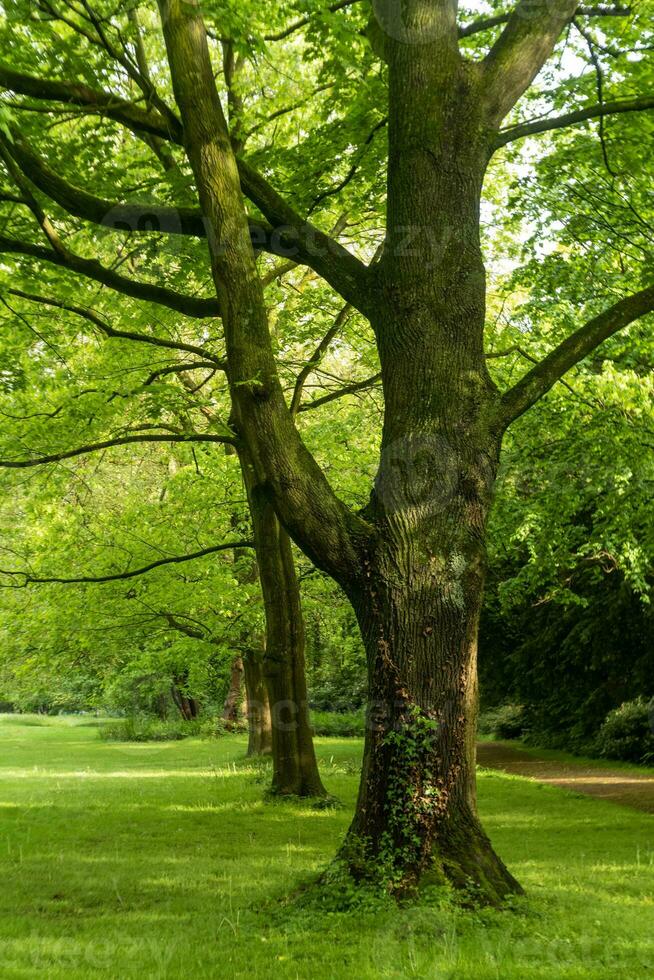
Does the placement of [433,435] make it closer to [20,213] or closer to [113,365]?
[20,213]

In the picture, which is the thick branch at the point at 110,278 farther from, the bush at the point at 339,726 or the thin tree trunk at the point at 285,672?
the bush at the point at 339,726

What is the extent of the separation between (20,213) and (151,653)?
14213 mm

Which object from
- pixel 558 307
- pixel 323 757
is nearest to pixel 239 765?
pixel 323 757

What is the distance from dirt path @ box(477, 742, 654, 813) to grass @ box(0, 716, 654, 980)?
0.90m

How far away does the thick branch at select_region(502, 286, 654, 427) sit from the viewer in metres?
7.34

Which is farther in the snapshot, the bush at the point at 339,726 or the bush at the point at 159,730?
the bush at the point at 159,730

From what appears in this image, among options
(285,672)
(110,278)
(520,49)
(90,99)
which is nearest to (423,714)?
(110,278)

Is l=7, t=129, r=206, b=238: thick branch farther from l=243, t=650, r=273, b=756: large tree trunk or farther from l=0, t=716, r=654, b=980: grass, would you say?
l=243, t=650, r=273, b=756: large tree trunk

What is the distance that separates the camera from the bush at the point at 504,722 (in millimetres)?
29562

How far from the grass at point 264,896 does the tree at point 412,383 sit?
0.72 metres

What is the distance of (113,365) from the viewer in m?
14.3

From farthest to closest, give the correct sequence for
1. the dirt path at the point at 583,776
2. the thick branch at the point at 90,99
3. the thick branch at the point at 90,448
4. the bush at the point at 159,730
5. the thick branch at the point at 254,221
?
the bush at the point at 159,730 → the dirt path at the point at 583,776 → the thick branch at the point at 90,448 → the thick branch at the point at 90,99 → the thick branch at the point at 254,221

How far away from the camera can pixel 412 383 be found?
7297 mm

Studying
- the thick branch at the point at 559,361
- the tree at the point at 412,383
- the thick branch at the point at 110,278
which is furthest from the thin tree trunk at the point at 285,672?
the thick branch at the point at 559,361
